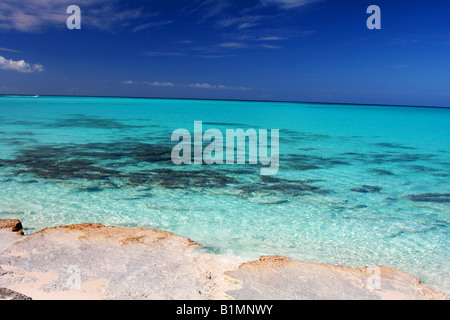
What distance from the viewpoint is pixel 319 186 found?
842 cm

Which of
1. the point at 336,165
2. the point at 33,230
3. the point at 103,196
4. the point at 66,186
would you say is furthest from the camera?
the point at 336,165

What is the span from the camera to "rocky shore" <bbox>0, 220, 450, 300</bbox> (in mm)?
3527

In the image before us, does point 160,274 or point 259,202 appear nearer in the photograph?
point 160,274

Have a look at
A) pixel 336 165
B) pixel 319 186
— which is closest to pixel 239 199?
pixel 319 186

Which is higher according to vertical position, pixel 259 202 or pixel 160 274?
pixel 259 202

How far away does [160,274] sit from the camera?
3.88 metres

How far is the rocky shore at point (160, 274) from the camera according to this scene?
3.53 m

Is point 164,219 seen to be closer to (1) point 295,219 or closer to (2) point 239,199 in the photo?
(2) point 239,199

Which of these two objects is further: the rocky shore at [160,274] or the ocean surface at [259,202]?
the ocean surface at [259,202]

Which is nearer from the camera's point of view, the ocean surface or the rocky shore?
the rocky shore
